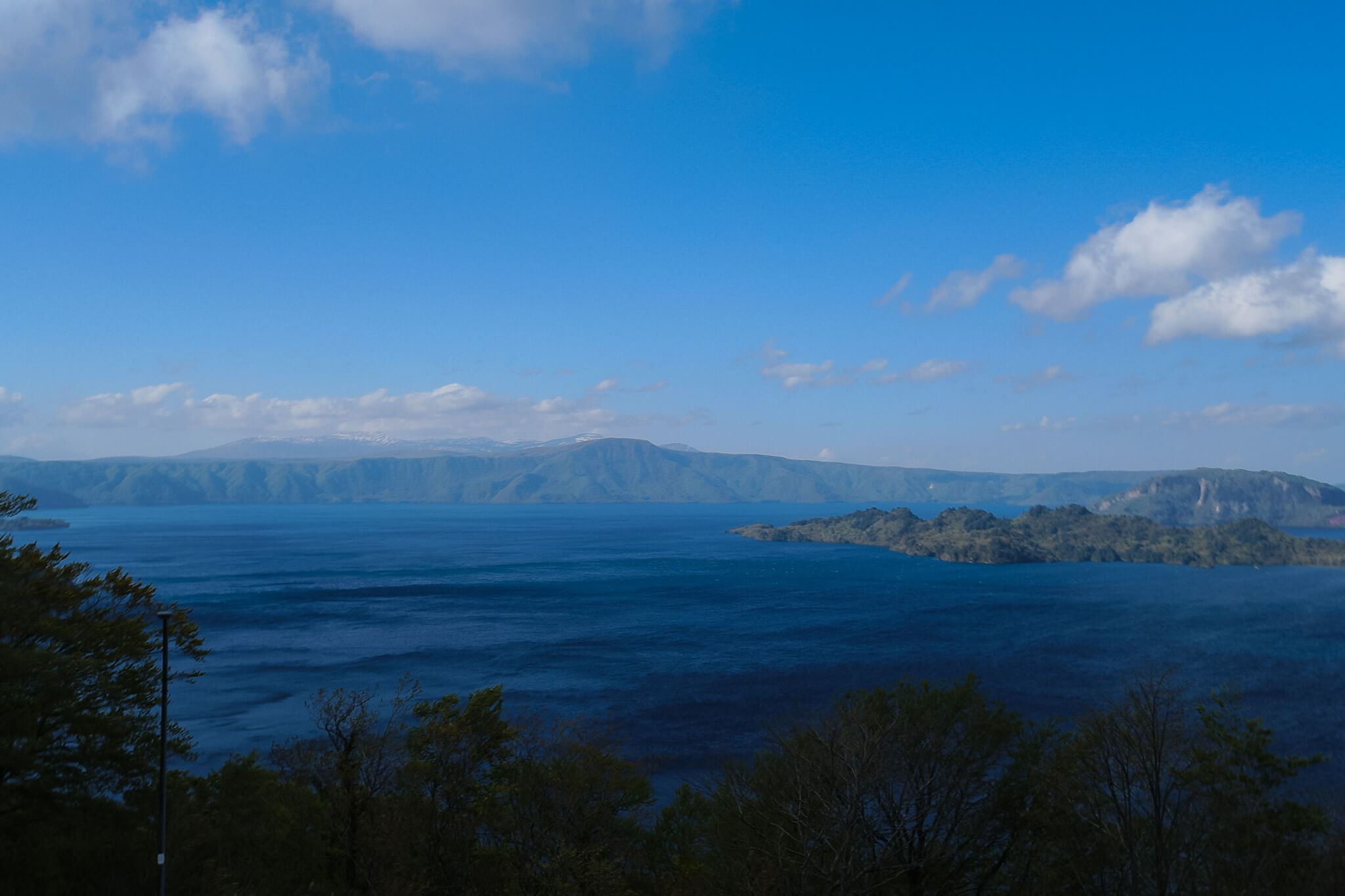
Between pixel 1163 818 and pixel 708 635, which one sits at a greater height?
pixel 1163 818

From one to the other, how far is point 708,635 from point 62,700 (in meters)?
60.2

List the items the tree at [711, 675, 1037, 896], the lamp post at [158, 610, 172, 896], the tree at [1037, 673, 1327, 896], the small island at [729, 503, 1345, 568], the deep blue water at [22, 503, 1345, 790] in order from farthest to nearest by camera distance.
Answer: the small island at [729, 503, 1345, 568], the deep blue water at [22, 503, 1345, 790], the tree at [711, 675, 1037, 896], the tree at [1037, 673, 1327, 896], the lamp post at [158, 610, 172, 896]

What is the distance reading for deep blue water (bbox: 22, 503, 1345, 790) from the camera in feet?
163

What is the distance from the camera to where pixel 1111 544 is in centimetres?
17238

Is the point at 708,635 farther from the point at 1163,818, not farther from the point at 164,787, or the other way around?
the point at 164,787

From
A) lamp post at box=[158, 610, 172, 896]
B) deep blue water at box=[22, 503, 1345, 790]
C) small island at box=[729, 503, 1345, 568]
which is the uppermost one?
lamp post at box=[158, 610, 172, 896]

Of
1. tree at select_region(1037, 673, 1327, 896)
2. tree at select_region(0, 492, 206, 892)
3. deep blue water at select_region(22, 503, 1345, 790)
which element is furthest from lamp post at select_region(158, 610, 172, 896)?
deep blue water at select_region(22, 503, 1345, 790)

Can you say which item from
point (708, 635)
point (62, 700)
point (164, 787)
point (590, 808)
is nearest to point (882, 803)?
point (590, 808)

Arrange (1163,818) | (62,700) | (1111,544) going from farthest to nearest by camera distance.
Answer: (1111,544) < (1163,818) < (62,700)

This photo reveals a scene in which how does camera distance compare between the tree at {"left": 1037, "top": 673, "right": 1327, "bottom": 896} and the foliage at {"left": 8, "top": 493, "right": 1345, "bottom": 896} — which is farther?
the foliage at {"left": 8, "top": 493, "right": 1345, "bottom": 896}

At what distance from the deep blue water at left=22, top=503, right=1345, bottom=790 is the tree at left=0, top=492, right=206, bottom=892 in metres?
23.9

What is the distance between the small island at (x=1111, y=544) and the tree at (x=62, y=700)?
158486mm

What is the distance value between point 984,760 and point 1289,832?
768 cm

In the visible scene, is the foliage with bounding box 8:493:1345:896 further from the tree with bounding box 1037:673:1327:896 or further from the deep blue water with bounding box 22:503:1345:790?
the deep blue water with bounding box 22:503:1345:790
